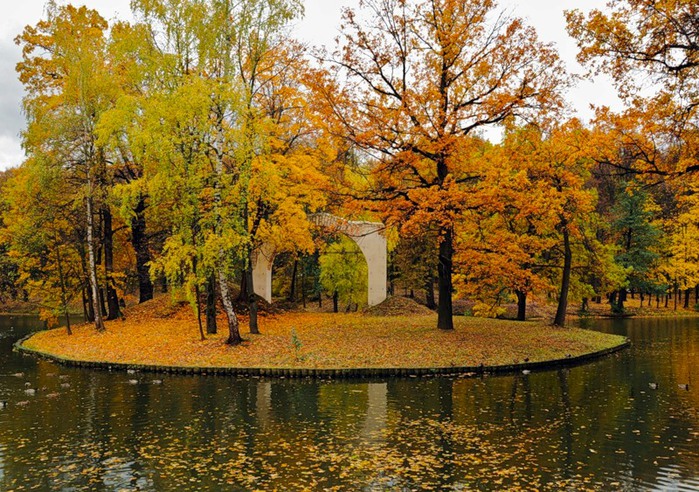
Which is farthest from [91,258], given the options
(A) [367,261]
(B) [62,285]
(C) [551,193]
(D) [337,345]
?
(C) [551,193]

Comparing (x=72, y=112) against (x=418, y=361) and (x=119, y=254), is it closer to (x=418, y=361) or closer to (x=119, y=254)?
(x=119, y=254)

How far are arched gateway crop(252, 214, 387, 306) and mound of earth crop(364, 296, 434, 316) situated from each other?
1420mm

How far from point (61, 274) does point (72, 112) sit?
299 inches

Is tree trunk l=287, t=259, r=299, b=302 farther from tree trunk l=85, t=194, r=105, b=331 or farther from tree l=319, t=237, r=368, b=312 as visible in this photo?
tree trunk l=85, t=194, r=105, b=331

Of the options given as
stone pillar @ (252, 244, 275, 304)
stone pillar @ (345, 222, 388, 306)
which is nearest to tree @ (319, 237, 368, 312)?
stone pillar @ (345, 222, 388, 306)

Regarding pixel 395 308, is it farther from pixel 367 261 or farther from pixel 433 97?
pixel 433 97

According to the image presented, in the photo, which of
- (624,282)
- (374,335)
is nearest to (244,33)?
(374,335)

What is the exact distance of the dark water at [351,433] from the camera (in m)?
8.88

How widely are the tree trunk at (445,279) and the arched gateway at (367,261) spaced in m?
12.0

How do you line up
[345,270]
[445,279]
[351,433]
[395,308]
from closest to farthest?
[351,433] → [445,279] → [395,308] → [345,270]

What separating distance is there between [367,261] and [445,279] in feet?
44.7

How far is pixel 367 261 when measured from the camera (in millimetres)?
36938

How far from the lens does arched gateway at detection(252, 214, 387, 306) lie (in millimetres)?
35750

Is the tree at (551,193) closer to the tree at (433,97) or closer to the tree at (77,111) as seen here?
the tree at (433,97)
